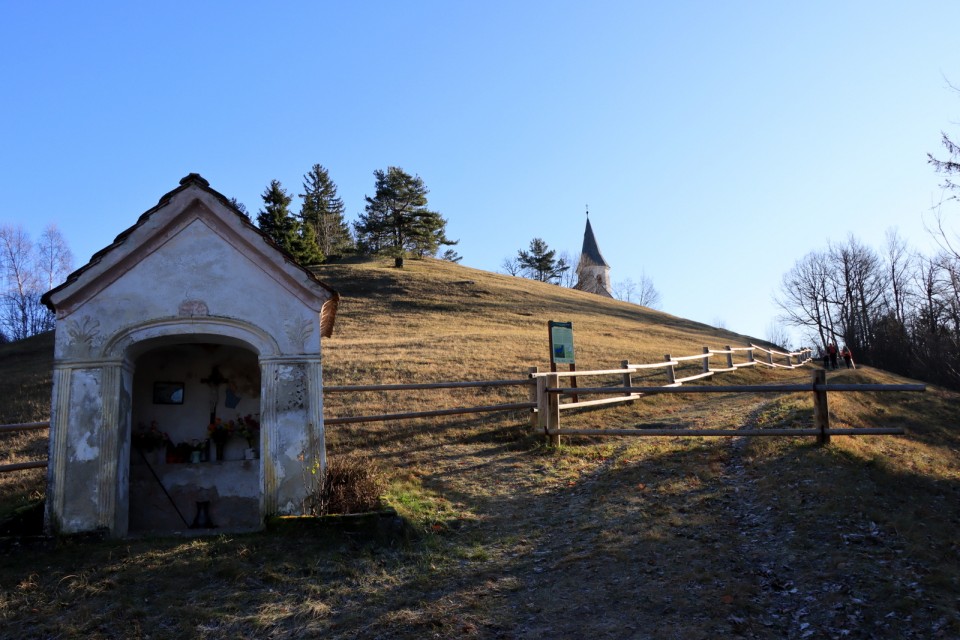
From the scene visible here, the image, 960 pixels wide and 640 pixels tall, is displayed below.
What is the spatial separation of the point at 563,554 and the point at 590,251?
2956 inches

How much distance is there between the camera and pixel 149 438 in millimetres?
10523

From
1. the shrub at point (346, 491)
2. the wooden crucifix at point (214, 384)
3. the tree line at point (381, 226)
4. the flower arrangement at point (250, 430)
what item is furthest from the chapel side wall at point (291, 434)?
the tree line at point (381, 226)

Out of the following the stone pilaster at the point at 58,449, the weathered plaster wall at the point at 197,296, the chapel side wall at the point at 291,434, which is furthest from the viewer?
the weathered plaster wall at the point at 197,296

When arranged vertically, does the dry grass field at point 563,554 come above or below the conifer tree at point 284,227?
below

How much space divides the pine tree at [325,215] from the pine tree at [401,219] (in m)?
6.28

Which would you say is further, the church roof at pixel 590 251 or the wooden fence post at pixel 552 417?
the church roof at pixel 590 251

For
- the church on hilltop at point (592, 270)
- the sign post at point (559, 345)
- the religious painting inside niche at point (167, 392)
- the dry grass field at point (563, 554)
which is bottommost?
the dry grass field at point (563, 554)

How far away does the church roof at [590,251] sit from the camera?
8000 cm

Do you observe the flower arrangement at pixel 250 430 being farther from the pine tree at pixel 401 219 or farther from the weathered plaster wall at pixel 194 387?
the pine tree at pixel 401 219

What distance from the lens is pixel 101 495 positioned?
28.1 feet

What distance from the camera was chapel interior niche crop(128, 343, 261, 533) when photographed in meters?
10.5

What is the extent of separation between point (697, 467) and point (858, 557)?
3829 mm

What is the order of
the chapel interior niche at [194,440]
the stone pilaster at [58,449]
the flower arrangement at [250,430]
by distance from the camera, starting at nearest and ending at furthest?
1. the stone pilaster at [58,449]
2. the chapel interior niche at [194,440]
3. the flower arrangement at [250,430]

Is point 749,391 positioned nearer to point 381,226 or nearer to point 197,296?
point 197,296
